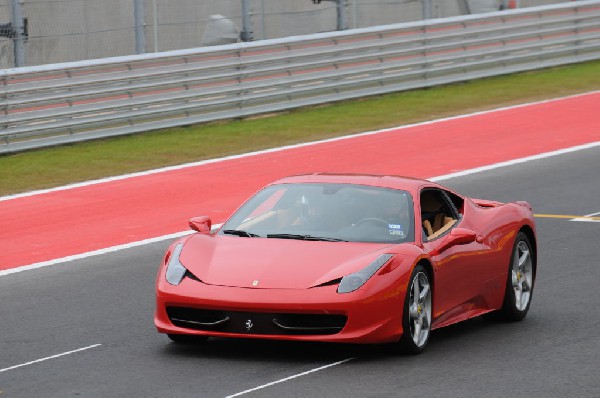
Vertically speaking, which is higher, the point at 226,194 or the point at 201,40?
the point at 201,40

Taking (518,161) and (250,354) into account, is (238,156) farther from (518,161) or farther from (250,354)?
(250,354)

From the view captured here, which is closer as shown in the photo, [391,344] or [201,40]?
[391,344]

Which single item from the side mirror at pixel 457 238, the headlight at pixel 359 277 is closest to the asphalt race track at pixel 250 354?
the headlight at pixel 359 277

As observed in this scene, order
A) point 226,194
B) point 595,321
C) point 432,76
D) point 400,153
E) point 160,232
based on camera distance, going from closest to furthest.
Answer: point 595,321, point 160,232, point 226,194, point 400,153, point 432,76

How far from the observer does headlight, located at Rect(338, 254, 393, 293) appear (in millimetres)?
9086

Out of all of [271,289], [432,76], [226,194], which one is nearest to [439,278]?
[271,289]

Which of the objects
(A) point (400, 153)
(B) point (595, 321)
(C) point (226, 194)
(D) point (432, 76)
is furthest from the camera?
(D) point (432, 76)

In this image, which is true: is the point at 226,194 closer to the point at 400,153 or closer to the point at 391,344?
the point at 400,153

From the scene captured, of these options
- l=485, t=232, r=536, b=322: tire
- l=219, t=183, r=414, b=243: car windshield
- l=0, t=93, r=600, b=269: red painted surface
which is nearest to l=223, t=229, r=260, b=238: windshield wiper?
l=219, t=183, r=414, b=243: car windshield

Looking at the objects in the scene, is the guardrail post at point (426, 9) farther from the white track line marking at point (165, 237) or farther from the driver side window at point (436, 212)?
the driver side window at point (436, 212)

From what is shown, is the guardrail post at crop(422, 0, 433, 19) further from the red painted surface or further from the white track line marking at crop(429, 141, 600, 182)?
the white track line marking at crop(429, 141, 600, 182)

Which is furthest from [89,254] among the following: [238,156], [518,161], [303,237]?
[518,161]

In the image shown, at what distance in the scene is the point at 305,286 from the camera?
29.8 ft

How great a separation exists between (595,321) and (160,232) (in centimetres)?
613
